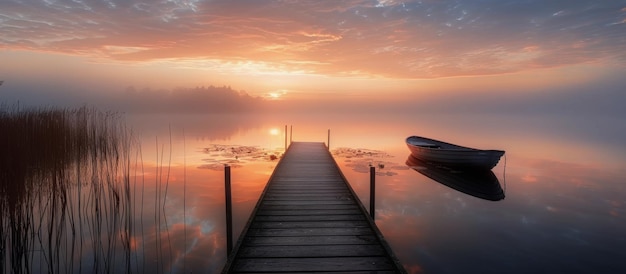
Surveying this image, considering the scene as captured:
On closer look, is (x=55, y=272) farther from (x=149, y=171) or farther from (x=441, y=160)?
(x=441, y=160)

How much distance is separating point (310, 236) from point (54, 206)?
4941mm

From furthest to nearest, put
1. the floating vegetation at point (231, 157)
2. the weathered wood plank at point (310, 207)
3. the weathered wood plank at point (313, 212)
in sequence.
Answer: the floating vegetation at point (231, 157)
the weathered wood plank at point (310, 207)
the weathered wood plank at point (313, 212)

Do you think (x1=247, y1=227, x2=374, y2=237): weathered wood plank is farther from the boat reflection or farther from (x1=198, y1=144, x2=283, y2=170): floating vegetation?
(x1=198, y1=144, x2=283, y2=170): floating vegetation

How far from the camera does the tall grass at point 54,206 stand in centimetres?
583

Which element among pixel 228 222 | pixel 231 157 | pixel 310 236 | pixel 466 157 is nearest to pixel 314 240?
pixel 310 236

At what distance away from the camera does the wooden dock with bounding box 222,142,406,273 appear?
444 cm

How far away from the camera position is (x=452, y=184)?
A: 45.3 feet

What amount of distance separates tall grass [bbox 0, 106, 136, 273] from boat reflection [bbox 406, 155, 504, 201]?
12050 millimetres

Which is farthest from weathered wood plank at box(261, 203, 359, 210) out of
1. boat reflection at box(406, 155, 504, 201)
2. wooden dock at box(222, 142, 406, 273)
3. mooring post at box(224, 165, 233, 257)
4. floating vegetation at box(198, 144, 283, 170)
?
floating vegetation at box(198, 144, 283, 170)

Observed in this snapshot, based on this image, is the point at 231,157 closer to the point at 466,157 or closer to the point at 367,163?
the point at 367,163

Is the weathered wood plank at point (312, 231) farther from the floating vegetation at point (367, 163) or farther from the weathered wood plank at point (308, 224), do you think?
the floating vegetation at point (367, 163)

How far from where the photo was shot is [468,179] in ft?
47.6

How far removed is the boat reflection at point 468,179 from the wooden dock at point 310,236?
6719 mm

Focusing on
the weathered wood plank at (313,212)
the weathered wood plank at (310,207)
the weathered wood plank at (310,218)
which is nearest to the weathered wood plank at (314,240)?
the weathered wood plank at (310,218)
